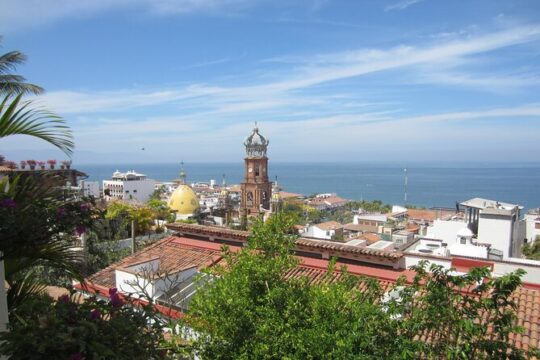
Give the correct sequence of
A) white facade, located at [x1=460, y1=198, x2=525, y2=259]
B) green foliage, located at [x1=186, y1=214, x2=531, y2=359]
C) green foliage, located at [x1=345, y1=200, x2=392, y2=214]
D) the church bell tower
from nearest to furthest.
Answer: green foliage, located at [x1=186, y1=214, x2=531, y2=359] < white facade, located at [x1=460, y1=198, x2=525, y2=259] < the church bell tower < green foliage, located at [x1=345, y1=200, x2=392, y2=214]

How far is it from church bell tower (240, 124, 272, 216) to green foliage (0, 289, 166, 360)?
1581 inches

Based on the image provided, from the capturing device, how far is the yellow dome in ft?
123

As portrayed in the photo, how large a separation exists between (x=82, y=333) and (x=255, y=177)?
135ft

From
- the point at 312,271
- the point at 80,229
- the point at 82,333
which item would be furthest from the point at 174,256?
the point at 82,333

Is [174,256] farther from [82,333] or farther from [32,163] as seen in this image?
[82,333]

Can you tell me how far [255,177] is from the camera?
43.5 meters

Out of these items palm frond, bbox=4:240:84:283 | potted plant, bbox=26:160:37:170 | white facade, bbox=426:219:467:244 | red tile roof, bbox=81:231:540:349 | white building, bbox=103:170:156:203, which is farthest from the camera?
white building, bbox=103:170:156:203

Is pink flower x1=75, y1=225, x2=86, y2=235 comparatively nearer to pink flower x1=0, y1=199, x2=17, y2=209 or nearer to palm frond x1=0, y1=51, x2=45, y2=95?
pink flower x1=0, y1=199, x2=17, y2=209

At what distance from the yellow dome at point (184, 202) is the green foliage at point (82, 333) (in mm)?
34957

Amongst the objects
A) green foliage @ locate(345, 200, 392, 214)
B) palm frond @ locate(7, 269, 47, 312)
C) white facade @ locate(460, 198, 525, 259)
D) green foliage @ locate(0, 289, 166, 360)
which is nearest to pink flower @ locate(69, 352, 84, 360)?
green foliage @ locate(0, 289, 166, 360)

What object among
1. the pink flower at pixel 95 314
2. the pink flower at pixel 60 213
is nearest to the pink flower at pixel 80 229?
the pink flower at pixel 60 213

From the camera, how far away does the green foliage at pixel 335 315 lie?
3.73 metres

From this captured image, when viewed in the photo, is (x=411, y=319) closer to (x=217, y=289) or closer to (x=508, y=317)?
(x=508, y=317)

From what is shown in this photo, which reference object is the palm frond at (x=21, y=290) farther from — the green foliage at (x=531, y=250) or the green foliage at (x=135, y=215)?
the green foliage at (x=531, y=250)
